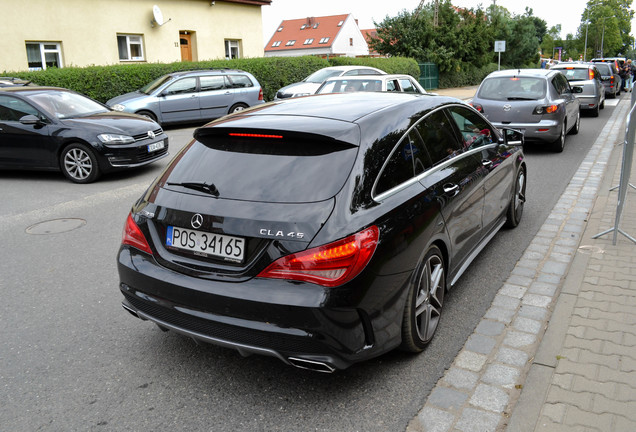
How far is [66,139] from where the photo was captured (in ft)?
Answer: 30.9

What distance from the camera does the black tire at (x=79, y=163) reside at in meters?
9.42

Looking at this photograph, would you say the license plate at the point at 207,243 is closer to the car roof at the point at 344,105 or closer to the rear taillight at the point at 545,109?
the car roof at the point at 344,105

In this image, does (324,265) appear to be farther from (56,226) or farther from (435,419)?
(56,226)

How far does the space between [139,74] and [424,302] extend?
17680 mm

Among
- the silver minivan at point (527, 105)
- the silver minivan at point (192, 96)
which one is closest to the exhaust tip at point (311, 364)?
the silver minivan at point (527, 105)

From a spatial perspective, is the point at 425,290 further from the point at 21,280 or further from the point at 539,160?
the point at 539,160

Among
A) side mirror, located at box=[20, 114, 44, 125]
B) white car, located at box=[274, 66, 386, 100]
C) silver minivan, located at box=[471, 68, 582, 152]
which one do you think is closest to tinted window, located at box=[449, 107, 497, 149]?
silver minivan, located at box=[471, 68, 582, 152]

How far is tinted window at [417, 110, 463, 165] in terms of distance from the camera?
4105mm

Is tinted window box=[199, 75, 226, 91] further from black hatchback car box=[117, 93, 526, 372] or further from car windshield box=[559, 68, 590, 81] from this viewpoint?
black hatchback car box=[117, 93, 526, 372]

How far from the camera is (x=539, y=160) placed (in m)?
11.0

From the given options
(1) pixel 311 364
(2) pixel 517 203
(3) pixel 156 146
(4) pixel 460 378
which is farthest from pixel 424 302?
(3) pixel 156 146

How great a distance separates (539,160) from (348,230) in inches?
356

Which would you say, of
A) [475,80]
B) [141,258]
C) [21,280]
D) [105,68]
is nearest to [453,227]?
[141,258]

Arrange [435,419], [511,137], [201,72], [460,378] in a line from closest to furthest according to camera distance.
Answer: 1. [435,419]
2. [460,378]
3. [511,137]
4. [201,72]
